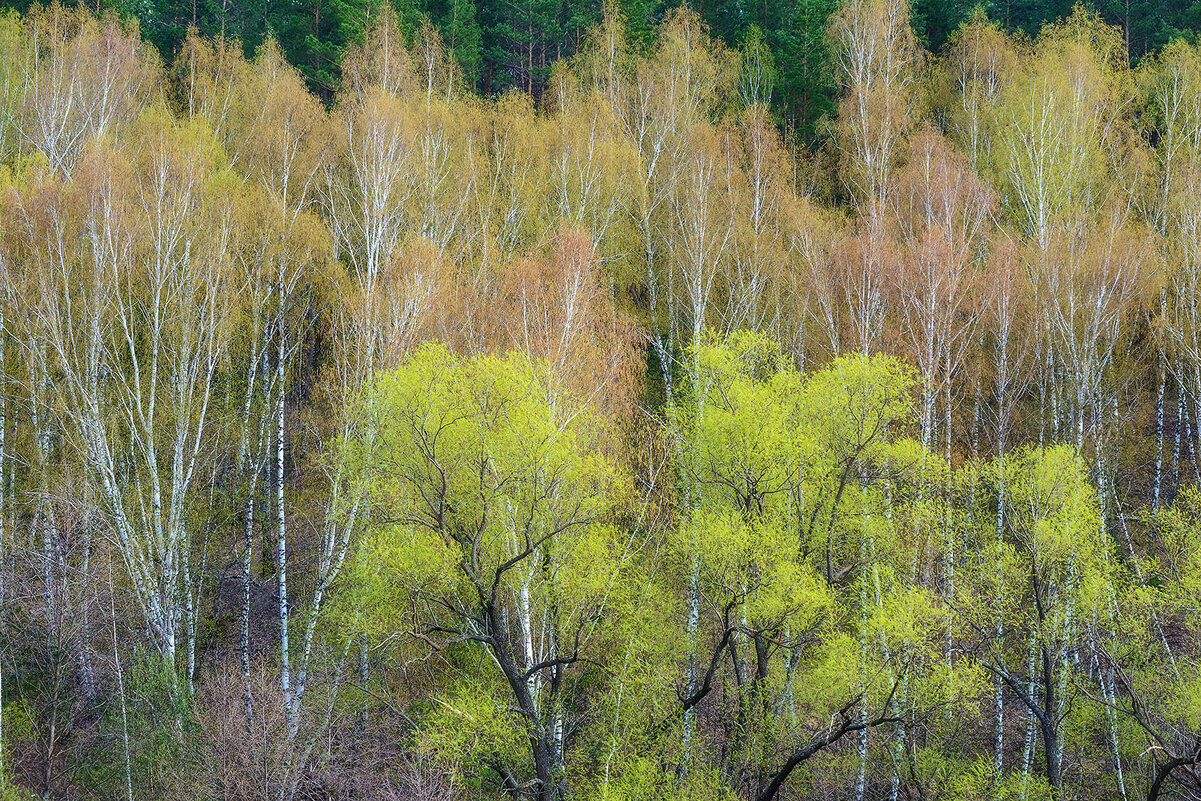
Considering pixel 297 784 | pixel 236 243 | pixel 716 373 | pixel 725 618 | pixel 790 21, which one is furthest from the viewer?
pixel 790 21

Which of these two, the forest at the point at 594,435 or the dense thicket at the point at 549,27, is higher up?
the dense thicket at the point at 549,27

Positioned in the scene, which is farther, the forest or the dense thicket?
the dense thicket

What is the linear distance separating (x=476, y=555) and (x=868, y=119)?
19495 millimetres

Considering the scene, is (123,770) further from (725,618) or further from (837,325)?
(837,325)

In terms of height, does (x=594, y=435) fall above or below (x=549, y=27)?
below

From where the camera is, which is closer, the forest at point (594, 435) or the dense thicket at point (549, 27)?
the forest at point (594, 435)

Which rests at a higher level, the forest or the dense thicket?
the dense thicket

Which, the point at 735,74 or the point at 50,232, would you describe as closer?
the point at 50,232

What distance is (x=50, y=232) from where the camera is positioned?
18797mm

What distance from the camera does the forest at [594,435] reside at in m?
14.9

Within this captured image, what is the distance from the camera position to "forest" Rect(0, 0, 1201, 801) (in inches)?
586

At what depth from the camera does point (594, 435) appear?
1669 centimetres

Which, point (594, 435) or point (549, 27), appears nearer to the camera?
point (594, 435)

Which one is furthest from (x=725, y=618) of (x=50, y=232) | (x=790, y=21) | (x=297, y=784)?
(x=790, y=21)
